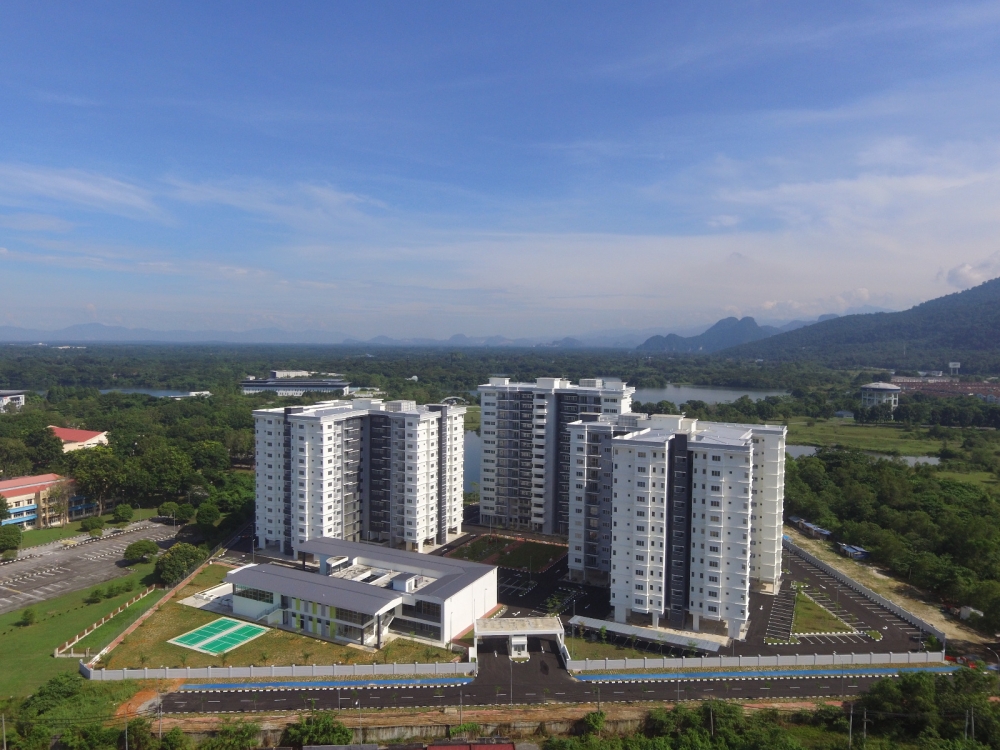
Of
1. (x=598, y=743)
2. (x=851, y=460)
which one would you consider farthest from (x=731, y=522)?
(x=851, y=460)

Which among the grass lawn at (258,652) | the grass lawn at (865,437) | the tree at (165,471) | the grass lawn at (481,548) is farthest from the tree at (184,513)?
the grass lawn at (865,437)

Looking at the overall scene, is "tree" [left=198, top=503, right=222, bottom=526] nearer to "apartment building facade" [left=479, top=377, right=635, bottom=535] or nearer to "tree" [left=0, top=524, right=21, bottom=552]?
"tree" [left=0, top=524, right=21, bottom=552]

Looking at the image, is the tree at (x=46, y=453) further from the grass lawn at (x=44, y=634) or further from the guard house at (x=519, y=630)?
the guard house at (x=519, y=630)

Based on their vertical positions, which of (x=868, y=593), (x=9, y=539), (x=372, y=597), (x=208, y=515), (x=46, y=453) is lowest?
(x=868, y=593)

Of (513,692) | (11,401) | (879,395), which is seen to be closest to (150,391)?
(11,401)

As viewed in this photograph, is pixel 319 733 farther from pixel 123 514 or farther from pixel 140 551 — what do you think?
pixel 123 514
